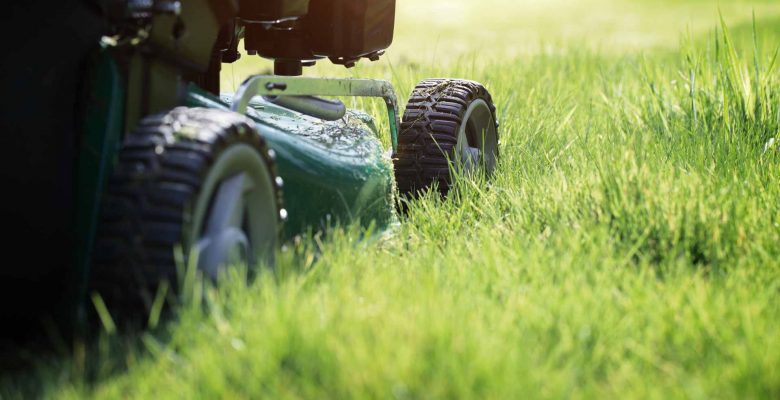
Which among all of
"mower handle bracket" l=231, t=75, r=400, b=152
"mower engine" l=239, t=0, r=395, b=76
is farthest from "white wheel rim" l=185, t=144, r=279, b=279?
"mower engine" l=239, t=0, r=395, b=76

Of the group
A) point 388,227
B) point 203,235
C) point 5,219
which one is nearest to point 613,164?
point 388,227

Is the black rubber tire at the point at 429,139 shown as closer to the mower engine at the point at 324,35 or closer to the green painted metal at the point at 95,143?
the mower engine at the point at 324,35

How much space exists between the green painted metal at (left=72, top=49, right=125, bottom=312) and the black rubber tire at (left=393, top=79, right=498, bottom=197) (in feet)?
4.17

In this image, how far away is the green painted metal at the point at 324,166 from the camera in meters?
2.26

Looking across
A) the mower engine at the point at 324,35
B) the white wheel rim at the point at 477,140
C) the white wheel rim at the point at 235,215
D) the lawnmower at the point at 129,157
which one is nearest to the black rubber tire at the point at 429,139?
the white wheel rim at the point at 477,140

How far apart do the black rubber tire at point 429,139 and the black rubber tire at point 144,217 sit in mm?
1316

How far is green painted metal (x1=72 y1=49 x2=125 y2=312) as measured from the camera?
1.67 m

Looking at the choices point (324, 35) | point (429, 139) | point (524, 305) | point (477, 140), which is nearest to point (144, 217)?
point (524, 305)

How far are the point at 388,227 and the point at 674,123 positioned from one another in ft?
3.60

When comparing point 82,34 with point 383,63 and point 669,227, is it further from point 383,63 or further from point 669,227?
point 383,63

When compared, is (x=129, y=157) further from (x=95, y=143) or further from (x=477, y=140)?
(x=477, y=140)

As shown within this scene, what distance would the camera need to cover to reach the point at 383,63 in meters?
5.50

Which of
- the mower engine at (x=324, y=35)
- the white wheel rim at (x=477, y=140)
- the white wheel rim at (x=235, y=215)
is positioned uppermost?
the mower engine at (x=324, y=35)

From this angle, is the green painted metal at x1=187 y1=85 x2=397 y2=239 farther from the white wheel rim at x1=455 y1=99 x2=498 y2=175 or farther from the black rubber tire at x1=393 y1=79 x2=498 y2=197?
the white wheel rim at x1=455 y1=99 x2=498 y2=175
